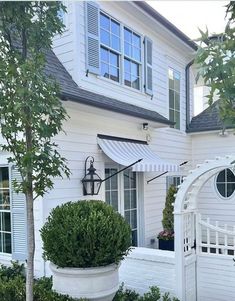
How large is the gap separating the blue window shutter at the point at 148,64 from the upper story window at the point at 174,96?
1943mm

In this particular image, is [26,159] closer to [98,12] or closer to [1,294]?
[1,294]

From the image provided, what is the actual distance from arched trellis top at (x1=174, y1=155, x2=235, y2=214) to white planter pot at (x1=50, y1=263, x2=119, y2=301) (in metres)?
2.15

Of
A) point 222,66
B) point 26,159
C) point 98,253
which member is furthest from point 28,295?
point 222,66

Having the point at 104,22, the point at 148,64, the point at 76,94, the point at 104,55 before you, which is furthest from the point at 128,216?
the point at 104,22

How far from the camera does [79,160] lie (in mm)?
9031

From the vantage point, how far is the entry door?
10.5 metres

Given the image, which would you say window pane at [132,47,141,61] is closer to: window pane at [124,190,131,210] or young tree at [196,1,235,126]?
window pane at [124,190,131,210]

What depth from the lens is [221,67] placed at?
2555mm

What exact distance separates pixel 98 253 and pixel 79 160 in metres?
3.89

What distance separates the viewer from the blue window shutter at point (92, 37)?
958 centimetres

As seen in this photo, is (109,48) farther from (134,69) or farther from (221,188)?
(221,188)

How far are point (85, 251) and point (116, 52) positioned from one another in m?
7.10

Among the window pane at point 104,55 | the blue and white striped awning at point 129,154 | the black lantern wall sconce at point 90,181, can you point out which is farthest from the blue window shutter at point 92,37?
the black lantern wall sconce at point 90,181

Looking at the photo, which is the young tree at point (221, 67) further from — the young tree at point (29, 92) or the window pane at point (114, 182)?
the window pane at point (114, 182)
